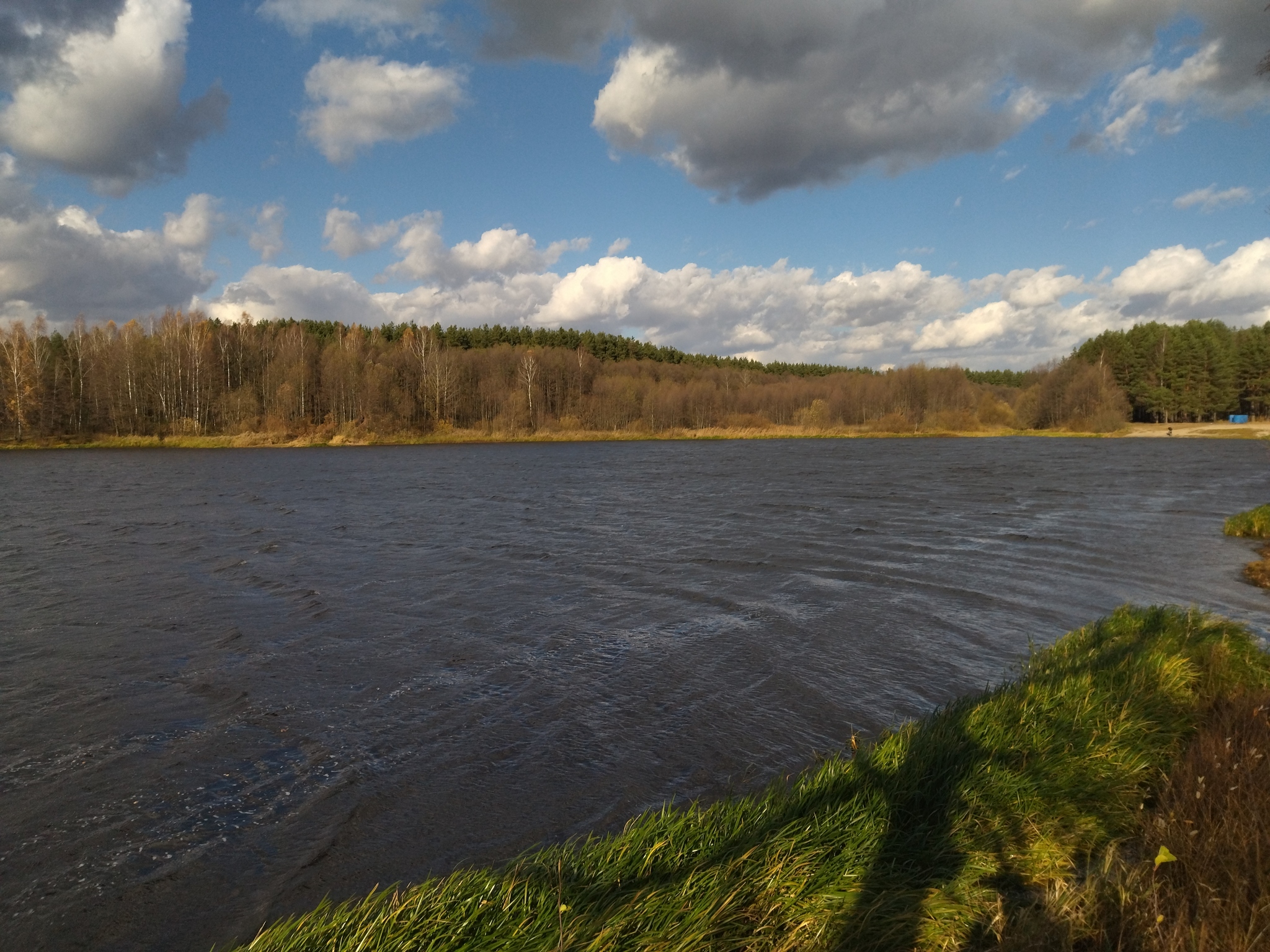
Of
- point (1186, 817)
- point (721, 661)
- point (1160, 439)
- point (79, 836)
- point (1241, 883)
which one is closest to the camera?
point (1241, 883)

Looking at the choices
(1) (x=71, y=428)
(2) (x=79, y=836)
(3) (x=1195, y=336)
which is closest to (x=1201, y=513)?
(2) (x=79, y=836)

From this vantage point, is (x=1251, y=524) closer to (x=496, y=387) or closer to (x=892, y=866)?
(x=892, y=866)

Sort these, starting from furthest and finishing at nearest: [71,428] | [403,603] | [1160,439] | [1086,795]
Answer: [1160,439]
[71,428]
[403,603]
[1086,795]

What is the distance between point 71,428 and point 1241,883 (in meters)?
102

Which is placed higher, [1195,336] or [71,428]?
[1195,336]

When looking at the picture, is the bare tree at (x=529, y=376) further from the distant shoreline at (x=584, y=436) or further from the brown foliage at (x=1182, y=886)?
the brown foliage at (x=1182, y=886)

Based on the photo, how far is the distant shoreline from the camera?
79688 mm

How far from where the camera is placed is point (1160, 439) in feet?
303

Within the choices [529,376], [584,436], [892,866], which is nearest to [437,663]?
[892,866]

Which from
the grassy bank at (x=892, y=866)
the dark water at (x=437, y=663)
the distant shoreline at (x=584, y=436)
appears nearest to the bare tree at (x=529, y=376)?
the distant shoreline at (x=584, y=436)

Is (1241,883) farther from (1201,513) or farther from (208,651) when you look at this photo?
(1201,513)

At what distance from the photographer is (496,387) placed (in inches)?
4075

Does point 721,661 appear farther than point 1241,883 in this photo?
Yes

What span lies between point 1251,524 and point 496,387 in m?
91.0
